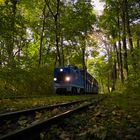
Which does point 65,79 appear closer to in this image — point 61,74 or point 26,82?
point 61,74

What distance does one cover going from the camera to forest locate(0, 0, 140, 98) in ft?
59.6

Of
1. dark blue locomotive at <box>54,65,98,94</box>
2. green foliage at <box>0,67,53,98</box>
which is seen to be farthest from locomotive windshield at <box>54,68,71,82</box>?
green foliage at <box>0,67,53,98</box>

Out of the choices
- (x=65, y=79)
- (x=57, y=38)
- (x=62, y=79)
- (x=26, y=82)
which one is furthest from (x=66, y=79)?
(x=57, y=38)

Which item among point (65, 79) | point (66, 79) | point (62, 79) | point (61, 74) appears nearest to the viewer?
point (66, 79)

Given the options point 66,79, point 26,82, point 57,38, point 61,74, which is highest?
point 57,38

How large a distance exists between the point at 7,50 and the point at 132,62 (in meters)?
8.06

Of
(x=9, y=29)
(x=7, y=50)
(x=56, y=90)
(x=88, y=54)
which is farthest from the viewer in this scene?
(x=88, y=54)

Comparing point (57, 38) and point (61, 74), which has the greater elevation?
point (57, 38)

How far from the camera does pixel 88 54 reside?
56.5 m

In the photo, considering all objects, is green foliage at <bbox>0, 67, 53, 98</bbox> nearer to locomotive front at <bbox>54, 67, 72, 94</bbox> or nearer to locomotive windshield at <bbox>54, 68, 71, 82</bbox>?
locomotive front at <bbox>54, 67, 72, 94</bbox>

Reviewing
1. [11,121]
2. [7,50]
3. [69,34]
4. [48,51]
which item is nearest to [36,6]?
[69,34]

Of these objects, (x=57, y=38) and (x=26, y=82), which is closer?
(x=26, y=82)

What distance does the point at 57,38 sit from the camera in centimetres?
3638

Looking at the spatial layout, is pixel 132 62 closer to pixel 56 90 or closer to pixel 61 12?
pixel 56 90
